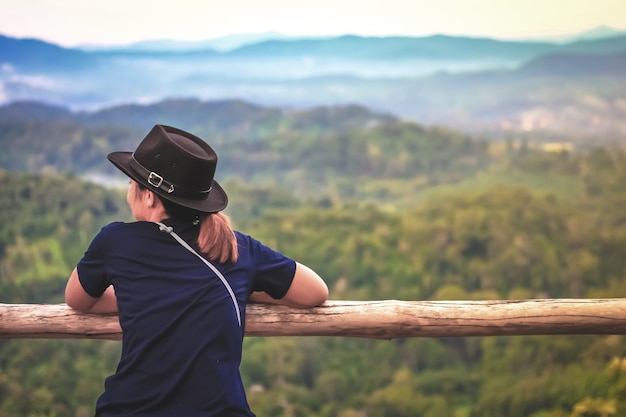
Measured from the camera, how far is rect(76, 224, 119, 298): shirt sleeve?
5.65 ft

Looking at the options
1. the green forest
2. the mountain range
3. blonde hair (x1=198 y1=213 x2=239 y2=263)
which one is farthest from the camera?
the mountain range

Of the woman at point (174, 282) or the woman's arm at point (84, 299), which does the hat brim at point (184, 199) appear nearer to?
the woman at point (174, 282)

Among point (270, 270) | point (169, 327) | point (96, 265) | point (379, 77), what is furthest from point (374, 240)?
point (169, 327)

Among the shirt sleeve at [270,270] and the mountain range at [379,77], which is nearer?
the shirt sleeve at [270,270]

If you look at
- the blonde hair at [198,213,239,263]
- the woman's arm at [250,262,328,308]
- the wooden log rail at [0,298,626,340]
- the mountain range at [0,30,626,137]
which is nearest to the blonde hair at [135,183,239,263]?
the blonde hair at [198,213,239,263]

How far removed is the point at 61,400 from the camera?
19781 millimetres

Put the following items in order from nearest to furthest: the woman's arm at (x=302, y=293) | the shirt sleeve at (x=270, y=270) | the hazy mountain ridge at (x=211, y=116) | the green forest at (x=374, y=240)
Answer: the shirt sleeve at (x=270, y=270), the woman's arm at (x=302, y=293), the green forest at (x=374, y=240), the hazy mountain ridge at (x=211, y=116)

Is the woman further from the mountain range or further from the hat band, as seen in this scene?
the mountain range

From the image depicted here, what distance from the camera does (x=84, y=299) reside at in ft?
6.25

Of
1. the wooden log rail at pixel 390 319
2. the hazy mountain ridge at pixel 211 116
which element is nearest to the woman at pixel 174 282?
the wooden log rail at pixel 390 319

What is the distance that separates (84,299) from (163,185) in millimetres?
431

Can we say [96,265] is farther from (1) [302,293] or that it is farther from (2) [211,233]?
(1) [302,293]

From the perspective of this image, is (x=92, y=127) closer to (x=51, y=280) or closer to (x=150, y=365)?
(x=51, y=280)

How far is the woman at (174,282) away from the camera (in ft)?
5.23
